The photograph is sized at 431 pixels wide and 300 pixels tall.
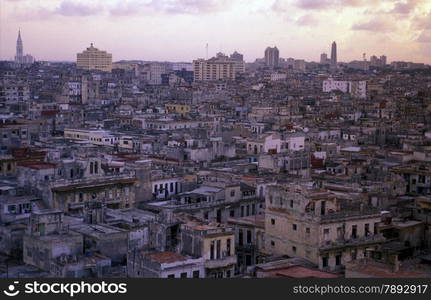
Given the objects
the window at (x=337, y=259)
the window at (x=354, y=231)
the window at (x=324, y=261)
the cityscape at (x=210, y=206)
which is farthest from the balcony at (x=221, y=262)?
the window at (x=354, y=231)

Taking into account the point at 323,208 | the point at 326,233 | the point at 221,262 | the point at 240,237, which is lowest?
the point at 240,237

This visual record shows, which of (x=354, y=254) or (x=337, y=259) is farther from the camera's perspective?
(x=354, y=254)

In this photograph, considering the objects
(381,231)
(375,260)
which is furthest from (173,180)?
(375,260)

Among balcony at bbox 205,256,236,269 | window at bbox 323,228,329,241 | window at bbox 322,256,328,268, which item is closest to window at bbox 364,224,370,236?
window at bbox 323,228,329,241

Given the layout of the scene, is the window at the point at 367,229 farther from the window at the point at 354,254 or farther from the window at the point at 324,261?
the window at the point at 324,261

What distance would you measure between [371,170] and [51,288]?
3199cm

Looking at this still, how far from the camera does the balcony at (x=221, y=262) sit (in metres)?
27.8

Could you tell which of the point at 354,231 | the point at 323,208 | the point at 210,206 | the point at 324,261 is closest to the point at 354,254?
the point at 354,231

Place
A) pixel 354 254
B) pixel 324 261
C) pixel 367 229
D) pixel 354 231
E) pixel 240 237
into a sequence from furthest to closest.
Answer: pixel 240 237 → pixel 367 229 → pixel 354 231 → pixel 354 254 → pixel 324 261

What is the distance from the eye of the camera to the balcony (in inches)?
1096

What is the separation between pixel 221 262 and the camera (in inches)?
1113

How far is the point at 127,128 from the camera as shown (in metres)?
76.2

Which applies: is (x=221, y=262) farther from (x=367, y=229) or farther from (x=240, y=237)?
(x=367, y=229)

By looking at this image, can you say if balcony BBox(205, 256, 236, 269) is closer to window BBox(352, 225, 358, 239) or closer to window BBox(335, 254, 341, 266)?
window BBox(335, 254, 341, 266)
